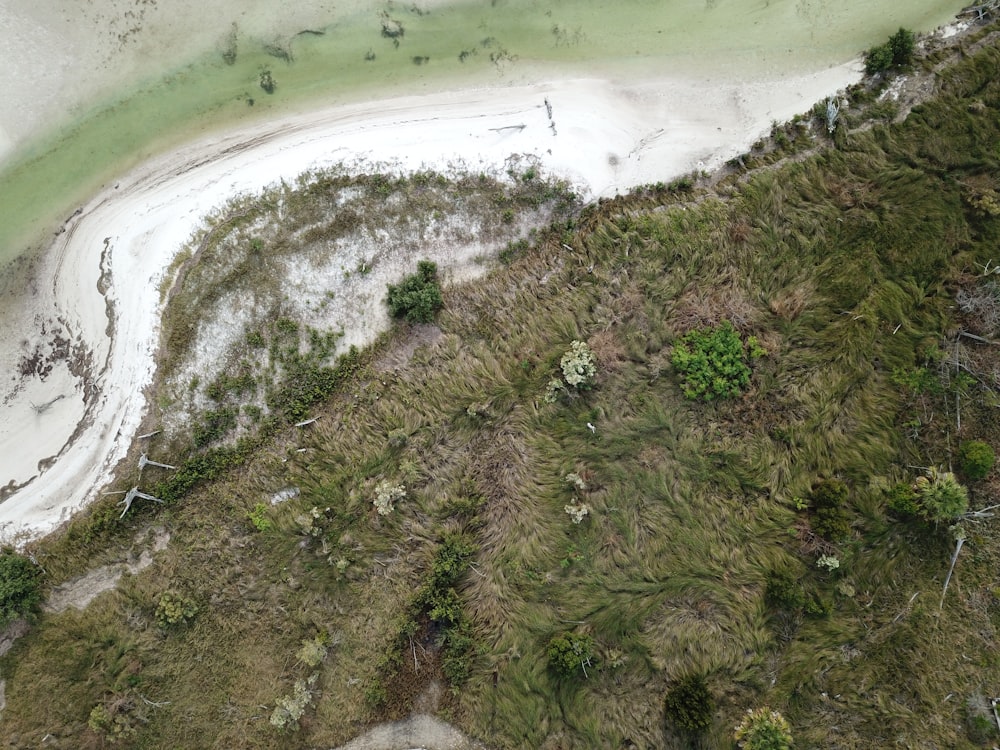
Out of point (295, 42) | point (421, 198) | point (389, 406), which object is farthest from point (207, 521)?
point (295, 42)

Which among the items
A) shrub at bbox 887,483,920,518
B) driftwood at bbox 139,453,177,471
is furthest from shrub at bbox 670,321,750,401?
driftwood at bbox 139,453,177,471

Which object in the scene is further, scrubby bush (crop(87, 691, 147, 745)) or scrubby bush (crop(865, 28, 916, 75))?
scrubby bush (crop(865, 28, 916, 75))

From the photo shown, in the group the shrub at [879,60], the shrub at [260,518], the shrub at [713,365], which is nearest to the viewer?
the shrub at [713,365]

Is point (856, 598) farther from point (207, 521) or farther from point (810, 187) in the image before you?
point (207, 521)

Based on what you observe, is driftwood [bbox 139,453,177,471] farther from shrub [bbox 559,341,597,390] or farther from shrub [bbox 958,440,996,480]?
shrub [bbox 958,440,996,480]

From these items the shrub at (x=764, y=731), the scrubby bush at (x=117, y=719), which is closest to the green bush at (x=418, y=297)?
the scrubby bush at (x=117, y=719)

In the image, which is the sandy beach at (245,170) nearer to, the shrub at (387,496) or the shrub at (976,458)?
the shrub at (387,496)

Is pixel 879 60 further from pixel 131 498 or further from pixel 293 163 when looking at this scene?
pixel 131 498

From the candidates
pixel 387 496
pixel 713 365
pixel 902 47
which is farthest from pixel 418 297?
pixel 902 47
